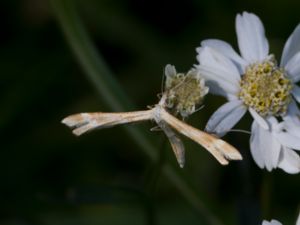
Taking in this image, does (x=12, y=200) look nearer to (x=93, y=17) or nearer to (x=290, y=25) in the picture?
(x=93, y=17)

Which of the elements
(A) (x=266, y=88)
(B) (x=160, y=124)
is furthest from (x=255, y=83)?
(B) (x=160, y=124)

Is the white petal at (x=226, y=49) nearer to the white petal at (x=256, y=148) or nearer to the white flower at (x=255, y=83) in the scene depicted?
the white flower at (x=255, y=83)

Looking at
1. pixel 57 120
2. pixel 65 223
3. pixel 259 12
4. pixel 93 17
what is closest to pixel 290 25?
A: pixel 259 12

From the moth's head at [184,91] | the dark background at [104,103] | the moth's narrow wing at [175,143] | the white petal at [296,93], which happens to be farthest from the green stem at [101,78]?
the white petal at [296,93]

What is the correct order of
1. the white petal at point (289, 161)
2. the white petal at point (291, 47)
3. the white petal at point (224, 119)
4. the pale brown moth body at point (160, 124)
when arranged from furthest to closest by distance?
the white petal at point (291, 47) → the white petal at point (224, 119) → the white petal at point (289, 161) → the pale brown moth body at point (160, 124)

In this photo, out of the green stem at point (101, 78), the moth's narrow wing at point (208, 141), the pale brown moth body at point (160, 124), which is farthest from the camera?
the green stem at point (101, 78)

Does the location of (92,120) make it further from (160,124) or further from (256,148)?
(256,148)
